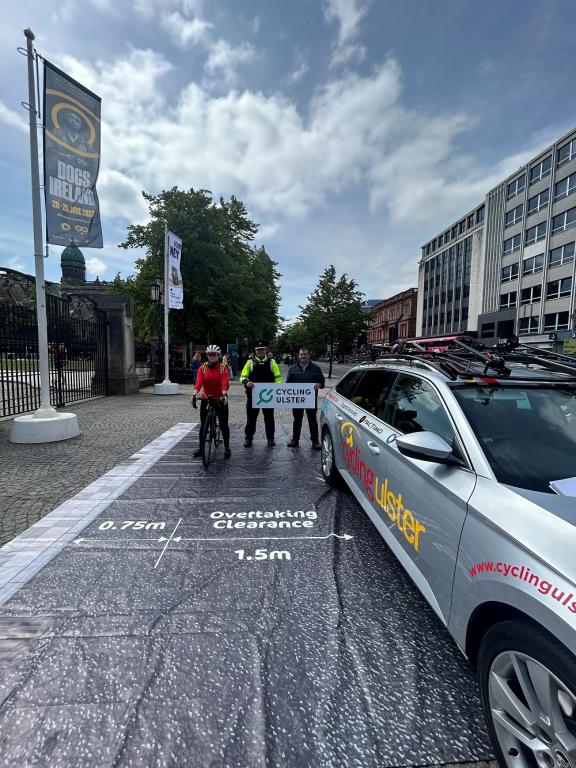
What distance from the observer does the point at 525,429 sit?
7.47 feet

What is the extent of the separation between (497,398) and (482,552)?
1.15 m

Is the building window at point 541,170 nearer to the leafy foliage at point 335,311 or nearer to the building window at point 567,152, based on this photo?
the building window at point 567,152

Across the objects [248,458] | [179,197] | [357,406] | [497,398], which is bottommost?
[248,458]

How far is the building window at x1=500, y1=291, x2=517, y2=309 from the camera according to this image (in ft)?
136

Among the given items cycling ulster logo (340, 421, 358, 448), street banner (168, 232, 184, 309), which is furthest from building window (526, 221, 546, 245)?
cycling ulster logo (340, 421, 358, 448)

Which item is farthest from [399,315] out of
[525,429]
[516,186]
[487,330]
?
[525,429]

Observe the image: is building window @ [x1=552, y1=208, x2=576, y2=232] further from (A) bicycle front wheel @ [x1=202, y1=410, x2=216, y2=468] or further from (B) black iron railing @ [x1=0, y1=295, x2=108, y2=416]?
(A) bicycle front wheel @ [x1=202, y1=410, x2=216, y2=468]

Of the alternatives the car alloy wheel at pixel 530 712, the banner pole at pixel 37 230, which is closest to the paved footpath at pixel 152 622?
the car alloy wheel at pixel 530 712

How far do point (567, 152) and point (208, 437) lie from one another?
44.2 m

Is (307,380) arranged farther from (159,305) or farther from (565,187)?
(565,187)

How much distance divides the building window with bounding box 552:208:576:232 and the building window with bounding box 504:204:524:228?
5.08m

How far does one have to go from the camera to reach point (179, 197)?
20.7 meters

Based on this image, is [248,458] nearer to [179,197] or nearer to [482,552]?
[482,552]

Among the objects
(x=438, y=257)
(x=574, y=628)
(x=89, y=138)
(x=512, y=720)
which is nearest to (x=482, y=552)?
(x=574, y=628)
